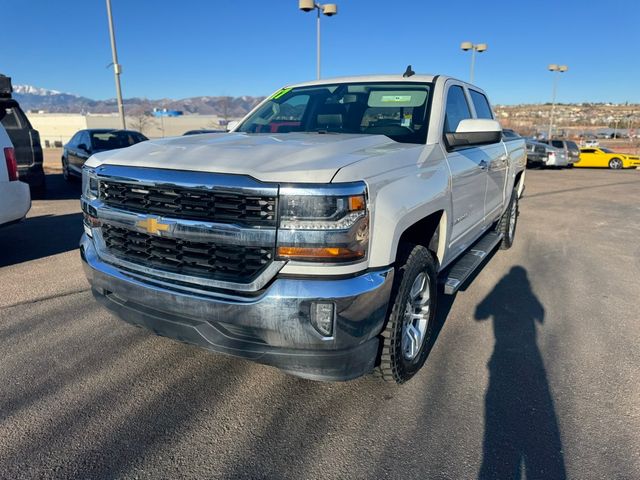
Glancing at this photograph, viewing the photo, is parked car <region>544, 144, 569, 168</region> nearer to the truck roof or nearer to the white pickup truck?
the truck roof

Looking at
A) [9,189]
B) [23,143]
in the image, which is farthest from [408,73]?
[23,143]

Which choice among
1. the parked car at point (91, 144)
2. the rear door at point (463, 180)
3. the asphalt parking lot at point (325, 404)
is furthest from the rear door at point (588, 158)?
the rear door at point (463, 180)

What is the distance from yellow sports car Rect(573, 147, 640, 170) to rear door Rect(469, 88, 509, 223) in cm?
2416

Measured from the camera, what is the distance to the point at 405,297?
2.77 m

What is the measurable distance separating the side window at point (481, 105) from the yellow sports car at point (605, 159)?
23970 mm

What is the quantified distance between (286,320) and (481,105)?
4.07 metres

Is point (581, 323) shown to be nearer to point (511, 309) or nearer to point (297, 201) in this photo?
point (511, 309)

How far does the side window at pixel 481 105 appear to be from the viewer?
493 centimetres

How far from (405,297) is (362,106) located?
6.15 feet

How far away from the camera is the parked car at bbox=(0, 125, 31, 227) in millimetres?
5020

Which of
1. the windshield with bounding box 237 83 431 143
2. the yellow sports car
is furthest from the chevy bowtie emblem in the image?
the yellow sports car

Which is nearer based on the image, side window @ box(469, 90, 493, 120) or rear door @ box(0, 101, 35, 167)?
side window @ box(469, 90, 493, 120)

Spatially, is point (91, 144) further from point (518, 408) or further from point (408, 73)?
point (518, 408)

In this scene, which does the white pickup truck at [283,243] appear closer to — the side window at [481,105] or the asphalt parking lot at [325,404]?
the asphalt parking lot at [325,404]
